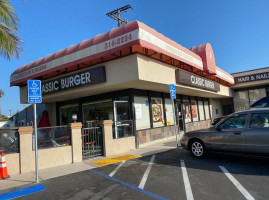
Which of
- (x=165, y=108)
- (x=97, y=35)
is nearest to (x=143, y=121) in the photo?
(x=165, y=108)

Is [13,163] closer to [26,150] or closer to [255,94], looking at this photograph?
[26,150]

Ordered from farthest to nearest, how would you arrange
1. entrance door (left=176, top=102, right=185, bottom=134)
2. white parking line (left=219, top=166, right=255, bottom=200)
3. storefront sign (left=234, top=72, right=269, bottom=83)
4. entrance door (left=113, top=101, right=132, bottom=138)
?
storefront sign (left=234, top=72, right=269, bottom=83) < entrance door (left=176, top=102, right=185, bottom=134) < entrance door (left=113, top=101, right=132, bottom=138) < white parking line (left=219, top=166, right=255, bottom=200)

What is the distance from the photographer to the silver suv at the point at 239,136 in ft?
18.8

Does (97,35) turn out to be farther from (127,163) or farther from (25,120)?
(25,120)

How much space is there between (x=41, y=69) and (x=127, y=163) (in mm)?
7743

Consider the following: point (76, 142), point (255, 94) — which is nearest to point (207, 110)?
point (255, 94)

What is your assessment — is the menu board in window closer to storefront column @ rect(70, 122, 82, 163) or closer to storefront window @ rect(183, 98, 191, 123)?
storefront window @ rect(183, 98, 191, 123)

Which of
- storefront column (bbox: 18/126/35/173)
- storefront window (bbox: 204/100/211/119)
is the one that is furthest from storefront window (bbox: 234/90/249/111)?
storefront column (bbox: 18/126/35/173)

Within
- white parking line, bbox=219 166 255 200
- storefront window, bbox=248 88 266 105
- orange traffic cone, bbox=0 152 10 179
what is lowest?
white parking line, bbox=219 166 255 200

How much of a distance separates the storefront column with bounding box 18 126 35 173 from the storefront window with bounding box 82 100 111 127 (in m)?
4.66

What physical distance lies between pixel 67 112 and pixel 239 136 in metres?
11.9

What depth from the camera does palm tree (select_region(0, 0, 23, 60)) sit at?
765 centimetres

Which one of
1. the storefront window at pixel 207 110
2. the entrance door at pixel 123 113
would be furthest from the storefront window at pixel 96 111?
the storefront window at pixel 207 110

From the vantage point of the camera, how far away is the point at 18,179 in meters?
6.12
